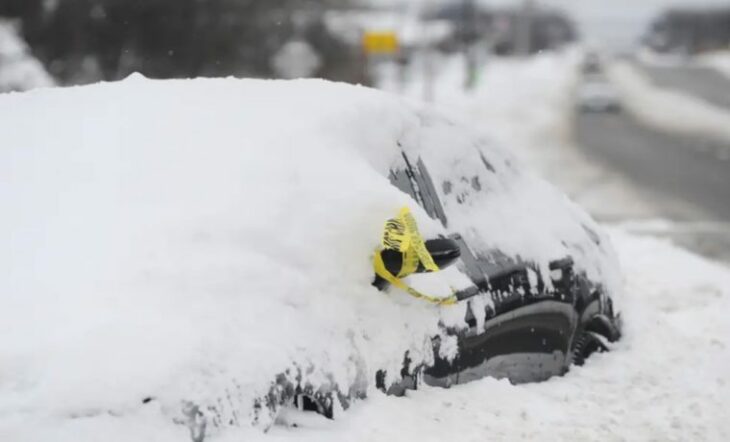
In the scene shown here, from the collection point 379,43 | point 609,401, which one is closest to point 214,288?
point 609,401

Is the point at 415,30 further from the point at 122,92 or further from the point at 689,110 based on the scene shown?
the point at 122,92

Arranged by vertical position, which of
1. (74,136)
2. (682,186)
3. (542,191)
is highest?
(74,136)

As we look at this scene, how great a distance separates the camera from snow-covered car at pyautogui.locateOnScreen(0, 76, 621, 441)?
3100mm

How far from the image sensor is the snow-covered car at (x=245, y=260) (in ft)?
10.2

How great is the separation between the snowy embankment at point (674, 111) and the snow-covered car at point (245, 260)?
2257cm

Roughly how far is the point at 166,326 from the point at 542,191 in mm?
3053

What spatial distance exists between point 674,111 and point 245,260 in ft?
117

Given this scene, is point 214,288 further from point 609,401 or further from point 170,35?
point 170,35

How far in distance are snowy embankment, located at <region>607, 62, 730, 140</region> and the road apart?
0.86 meters

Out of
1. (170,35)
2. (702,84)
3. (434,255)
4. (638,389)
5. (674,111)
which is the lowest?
(638,389)

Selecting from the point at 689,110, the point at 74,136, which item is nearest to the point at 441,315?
the point at 74,136

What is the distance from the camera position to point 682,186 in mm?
16719

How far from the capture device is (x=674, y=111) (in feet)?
121

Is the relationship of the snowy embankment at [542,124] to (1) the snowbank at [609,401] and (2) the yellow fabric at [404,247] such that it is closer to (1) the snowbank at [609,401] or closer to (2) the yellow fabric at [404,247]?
(1) the snowbank at [609,401]
